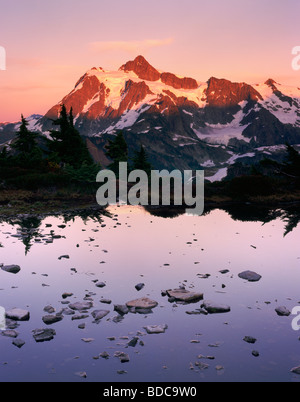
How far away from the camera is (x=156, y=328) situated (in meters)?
7.62

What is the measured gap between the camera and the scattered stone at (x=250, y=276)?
1109cm

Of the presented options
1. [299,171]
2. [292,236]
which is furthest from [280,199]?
[292,236]

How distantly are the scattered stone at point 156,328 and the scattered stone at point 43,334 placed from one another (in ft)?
6.30

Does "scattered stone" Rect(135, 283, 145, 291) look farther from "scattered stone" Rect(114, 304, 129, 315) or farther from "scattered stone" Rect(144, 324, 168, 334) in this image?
"scattered stone" Rect(144, 324, 168, 334)

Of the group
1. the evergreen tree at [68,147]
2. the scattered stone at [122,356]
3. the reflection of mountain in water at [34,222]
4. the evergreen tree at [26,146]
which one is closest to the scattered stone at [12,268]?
the reflection of mountain in water at [34,222]

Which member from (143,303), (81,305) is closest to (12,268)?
(81,305)

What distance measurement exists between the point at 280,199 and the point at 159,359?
3396 centimetres

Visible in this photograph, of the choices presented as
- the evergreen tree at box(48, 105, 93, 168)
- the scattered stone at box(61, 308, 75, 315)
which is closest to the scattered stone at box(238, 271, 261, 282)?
the scattered stone at box(61, 308, 75, 315)

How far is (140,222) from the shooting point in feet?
74.7

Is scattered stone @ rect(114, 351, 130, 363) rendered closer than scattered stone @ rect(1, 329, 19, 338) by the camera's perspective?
Yes

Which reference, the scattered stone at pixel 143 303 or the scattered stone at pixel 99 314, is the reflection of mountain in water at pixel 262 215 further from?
the scattered stone at pixel 99 314

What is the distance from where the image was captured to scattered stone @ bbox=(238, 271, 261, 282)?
11094 millimetres

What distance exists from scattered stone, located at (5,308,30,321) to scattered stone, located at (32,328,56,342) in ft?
2.26

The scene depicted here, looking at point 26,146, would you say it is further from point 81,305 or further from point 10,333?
point 10,333
